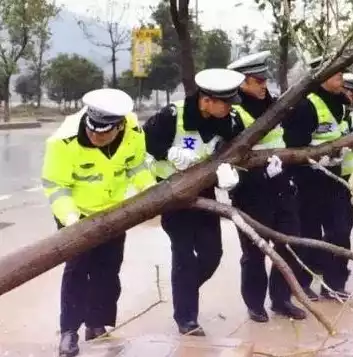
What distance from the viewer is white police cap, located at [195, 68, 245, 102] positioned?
4402 millimetres

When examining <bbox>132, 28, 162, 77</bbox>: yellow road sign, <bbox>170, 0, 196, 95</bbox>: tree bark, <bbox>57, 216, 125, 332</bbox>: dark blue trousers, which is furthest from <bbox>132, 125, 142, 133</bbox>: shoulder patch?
<bbox>132, 28, 162, 77</bbox>: yellow road sign

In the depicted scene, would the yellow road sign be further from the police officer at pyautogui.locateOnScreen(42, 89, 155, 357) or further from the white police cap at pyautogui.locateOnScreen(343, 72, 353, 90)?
the police officer at pyautogui.locateOnScreen(42, 89, 155, 357)

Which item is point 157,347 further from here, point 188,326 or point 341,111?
point 341,111

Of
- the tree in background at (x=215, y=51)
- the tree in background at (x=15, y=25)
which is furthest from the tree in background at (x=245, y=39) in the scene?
the tree in background at (x=15, y=25)

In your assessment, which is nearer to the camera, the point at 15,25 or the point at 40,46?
the point at 15,25

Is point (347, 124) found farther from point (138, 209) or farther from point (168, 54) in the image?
point (168, 54)

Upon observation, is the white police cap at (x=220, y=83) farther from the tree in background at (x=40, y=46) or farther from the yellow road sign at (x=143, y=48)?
the tree in background at (x=40, y=46)

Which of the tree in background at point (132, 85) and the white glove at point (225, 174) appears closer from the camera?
the white glove at point (225, 174)

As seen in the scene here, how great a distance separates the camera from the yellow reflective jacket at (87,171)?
4.29m

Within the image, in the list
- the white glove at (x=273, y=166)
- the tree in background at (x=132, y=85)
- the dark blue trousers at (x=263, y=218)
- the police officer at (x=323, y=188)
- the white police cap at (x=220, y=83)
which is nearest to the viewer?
the white glove at (x=273, y=166)

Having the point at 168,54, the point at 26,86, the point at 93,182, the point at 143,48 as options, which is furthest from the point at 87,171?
the point at 26,86

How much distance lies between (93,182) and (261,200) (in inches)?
41.4

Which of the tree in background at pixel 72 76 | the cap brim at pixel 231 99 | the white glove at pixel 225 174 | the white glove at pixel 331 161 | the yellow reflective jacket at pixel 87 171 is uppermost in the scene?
the cap brim at pixel 231 99

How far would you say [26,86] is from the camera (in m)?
37.9
